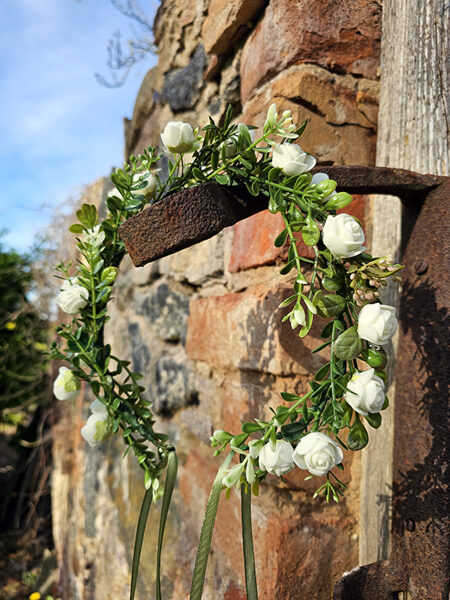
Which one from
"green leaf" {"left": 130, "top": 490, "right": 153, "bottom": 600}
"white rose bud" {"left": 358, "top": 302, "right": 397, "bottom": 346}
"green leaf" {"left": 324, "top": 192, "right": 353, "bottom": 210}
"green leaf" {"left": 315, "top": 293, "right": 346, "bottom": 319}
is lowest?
"green leaf" {"left": 130, "top": 490, "right": 153, "bottom": 600}

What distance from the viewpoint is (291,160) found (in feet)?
2.06

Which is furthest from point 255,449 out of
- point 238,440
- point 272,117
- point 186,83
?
point 186,83

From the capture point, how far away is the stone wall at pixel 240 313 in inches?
34.7

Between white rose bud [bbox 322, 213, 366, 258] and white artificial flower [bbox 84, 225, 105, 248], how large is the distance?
0.44 meters

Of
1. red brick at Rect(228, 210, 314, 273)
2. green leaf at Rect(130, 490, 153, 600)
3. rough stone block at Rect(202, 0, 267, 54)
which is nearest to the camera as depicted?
green leaf at Rect(130, 490, 153, 600)

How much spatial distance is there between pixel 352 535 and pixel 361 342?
1.66ft

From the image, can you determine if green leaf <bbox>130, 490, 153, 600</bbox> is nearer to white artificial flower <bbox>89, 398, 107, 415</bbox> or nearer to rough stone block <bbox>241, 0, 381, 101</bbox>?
white artificial flower <bbox>89, 398, 107, 415</bbox>

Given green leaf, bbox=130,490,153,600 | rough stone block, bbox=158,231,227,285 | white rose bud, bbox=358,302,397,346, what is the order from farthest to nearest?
rough stone block, bbox=158,231,227,285 → green leaf, bbox=130,490,153,600 → white rose bud, bbox=358,302,397,346

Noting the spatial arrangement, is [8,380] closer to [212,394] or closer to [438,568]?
[212,394]

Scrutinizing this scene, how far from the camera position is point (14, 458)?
12.8 ft

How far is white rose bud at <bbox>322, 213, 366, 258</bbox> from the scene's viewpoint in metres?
0.57

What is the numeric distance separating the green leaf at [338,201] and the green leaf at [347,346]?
160mm

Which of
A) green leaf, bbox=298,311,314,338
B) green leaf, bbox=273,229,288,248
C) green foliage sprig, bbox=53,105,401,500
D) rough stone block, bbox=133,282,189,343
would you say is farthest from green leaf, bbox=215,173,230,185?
rough stone block, bbox=133,282,189,343

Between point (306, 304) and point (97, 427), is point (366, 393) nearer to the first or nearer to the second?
point (306, 304)
